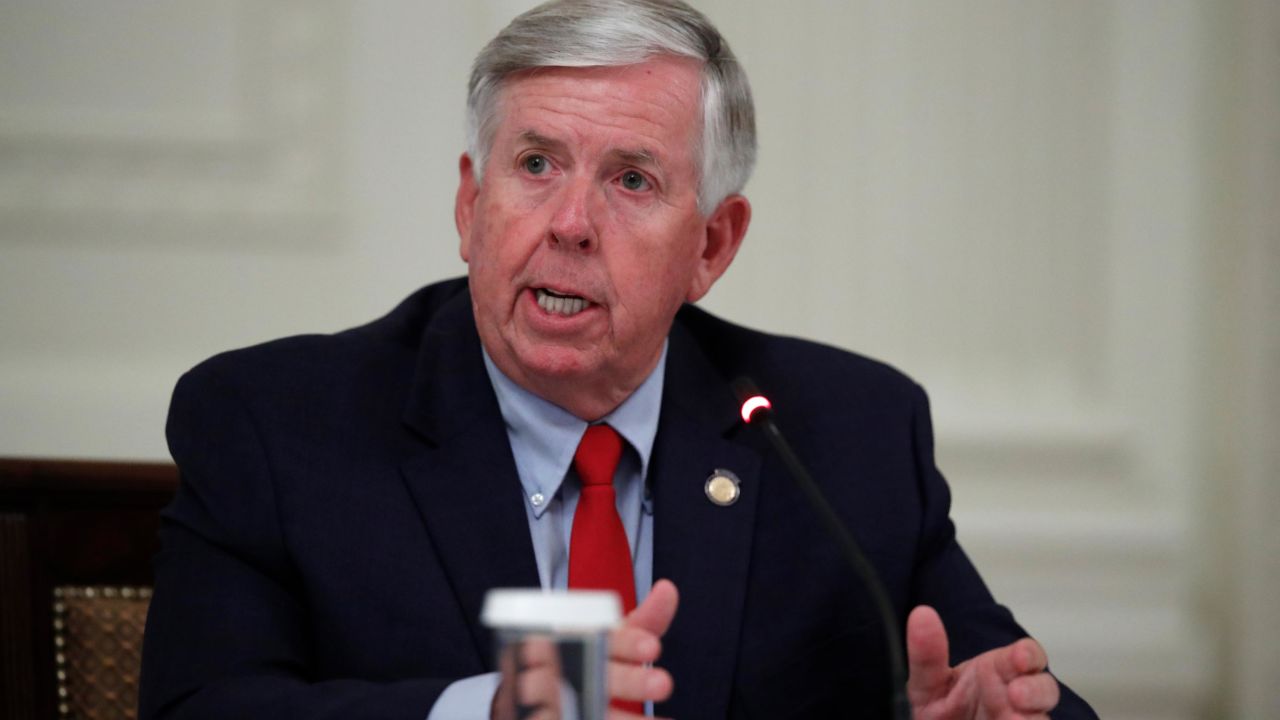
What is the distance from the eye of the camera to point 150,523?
1.98 meters

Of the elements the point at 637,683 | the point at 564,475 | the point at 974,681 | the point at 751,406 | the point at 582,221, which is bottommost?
the point at 974,681

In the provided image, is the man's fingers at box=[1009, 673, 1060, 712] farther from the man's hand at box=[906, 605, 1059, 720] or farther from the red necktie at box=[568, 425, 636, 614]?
the red necktie at box=[568, 425, 636, 614]

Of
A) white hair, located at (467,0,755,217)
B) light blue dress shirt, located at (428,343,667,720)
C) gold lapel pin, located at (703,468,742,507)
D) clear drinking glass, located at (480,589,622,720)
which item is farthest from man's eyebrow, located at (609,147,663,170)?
clear drinking glass, located at (480,589,622,720)

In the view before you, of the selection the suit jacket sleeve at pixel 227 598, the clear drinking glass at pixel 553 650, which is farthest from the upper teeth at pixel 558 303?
the clear drinking glass at pixel 553 650

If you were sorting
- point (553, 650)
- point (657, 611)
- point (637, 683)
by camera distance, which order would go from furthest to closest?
point (657, 611) → point (637, 683) → point (553, 650)

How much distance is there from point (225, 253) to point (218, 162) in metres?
0.19

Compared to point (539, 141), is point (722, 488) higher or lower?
lower

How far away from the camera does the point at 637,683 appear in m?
1.19

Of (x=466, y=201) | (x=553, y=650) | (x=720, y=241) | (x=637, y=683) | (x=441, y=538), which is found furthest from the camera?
(x=720, y=241)

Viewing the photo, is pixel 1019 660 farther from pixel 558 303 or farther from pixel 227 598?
pixel 227 598

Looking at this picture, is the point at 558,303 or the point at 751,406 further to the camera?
the point at 558,303

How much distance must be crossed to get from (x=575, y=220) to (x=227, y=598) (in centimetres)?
64

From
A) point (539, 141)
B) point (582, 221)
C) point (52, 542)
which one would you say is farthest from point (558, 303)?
point (52, 542)

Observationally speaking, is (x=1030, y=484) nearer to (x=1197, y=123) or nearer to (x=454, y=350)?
(x=1197, y=123)
